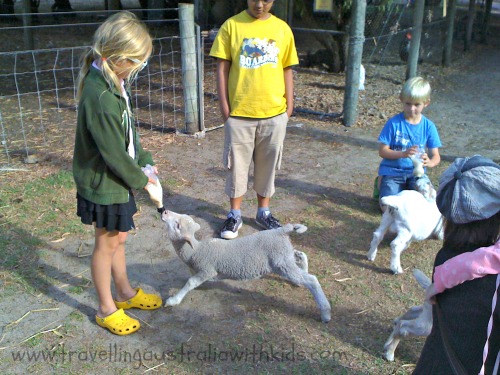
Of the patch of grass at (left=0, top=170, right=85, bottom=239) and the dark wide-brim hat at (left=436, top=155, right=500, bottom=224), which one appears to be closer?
the dark wide-brim hat at (left=436, top=155, right=500, bottom=224)

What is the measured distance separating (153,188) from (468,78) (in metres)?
8.67

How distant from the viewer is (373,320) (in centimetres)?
294

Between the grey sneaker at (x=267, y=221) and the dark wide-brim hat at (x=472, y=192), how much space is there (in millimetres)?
2222

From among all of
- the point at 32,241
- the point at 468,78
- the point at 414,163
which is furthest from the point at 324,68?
the point at 32,241

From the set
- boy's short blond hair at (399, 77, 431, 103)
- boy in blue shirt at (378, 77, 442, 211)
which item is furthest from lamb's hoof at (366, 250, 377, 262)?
boy's short blond hair at (399, 77, 431, 103)

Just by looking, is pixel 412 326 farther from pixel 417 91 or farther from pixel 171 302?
pixel 417 91

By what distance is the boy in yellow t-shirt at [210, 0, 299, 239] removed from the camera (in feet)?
11.7

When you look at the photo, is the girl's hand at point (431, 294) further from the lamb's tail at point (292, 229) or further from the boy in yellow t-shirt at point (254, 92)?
the boy in yellow t-shirt at point (254, 92)

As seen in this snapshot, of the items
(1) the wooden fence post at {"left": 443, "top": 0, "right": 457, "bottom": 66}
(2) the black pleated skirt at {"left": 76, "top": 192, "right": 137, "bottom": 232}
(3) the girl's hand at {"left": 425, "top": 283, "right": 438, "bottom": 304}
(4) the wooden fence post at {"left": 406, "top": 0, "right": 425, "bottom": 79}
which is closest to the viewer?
(3) the girl's hand at {"left": 425, "top": 283, "right": 438, "bottom": 304}

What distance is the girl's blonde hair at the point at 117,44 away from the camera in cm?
236

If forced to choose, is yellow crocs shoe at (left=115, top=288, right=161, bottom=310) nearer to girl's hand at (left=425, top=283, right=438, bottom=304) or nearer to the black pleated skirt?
the black pleated skirt

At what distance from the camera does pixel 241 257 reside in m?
2.96

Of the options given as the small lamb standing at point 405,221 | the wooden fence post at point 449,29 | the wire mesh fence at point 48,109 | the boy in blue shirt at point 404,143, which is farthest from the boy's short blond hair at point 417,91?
the wooden fence post at point 449,29

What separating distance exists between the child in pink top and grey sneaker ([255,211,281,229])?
219 cm
